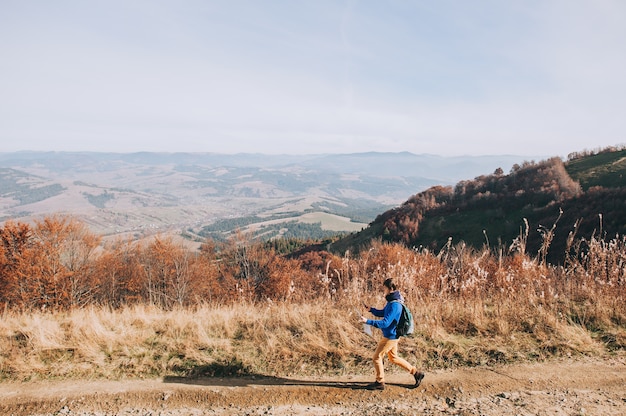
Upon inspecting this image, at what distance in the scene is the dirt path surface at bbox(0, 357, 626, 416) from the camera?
15.0 feet

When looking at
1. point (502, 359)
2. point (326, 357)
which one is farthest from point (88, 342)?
point (502, 359)

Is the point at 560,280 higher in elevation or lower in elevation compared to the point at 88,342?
higher

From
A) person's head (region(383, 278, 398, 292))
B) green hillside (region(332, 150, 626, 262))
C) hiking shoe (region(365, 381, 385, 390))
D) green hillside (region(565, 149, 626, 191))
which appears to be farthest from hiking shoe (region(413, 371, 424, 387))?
green hillside (region(565, 149, 626, 191))

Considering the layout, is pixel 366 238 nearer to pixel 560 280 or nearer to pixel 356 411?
pixel 560 280

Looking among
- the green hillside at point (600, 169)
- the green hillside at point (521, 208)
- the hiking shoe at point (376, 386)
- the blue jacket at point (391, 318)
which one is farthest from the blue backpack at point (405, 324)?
the green hillside at point (600, 169)

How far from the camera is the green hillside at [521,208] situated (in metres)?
37.6

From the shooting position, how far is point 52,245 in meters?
30.5

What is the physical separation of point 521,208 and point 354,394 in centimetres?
5256

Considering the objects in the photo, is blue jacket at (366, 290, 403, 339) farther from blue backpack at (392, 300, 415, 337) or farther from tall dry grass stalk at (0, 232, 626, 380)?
tall dry grass stalk at (0, 232, 626, 380)

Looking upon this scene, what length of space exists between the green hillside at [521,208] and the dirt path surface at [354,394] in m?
32.4

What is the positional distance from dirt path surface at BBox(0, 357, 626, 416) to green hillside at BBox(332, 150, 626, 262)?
106ft

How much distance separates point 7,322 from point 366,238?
55.5 meters

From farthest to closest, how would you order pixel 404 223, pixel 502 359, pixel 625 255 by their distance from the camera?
pixel 404 223, pixel 625 255, pixel 502 359

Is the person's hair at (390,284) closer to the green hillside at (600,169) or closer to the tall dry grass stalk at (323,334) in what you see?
the tall dry grass stalk at (323,334)
